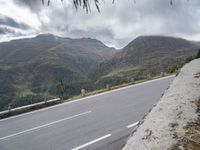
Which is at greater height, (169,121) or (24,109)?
(169,121)

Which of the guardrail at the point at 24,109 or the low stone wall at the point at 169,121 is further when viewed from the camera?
the guardrail at the point at 24,109

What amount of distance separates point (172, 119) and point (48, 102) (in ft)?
58.0

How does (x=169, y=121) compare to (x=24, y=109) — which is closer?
(x=169, y=121)

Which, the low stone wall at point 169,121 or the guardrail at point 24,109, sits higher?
the low stone wall at point 169,121

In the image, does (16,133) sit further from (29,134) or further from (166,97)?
(166,97)

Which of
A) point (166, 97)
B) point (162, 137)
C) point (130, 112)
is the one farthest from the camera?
point (130, 112)

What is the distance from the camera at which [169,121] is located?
215 cm

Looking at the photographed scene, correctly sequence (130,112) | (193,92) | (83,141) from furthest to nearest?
(130,112), (83,141), (193,92)

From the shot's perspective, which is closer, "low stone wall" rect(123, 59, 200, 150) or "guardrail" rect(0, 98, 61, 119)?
"low stone wall" rect(123, 59, 200, 150)

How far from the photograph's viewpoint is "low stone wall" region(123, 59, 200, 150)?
6.24 ft

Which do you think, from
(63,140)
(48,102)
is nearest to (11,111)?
(48,102)

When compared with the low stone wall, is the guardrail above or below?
below

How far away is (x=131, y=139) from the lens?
2168 millimetres

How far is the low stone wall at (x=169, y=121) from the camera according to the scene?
190 centimetres
